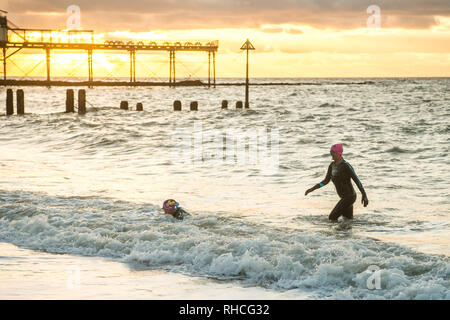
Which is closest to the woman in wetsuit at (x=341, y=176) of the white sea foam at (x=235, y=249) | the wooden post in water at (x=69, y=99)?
the white sea foam at (x=235, y=249)

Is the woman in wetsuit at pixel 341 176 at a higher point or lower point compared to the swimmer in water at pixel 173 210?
higher

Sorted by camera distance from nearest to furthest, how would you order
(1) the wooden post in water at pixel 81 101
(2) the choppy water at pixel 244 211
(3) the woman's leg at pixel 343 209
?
1. (2) the choppy water at pixel 244 211
2. (3) the woman's leg at pixel 343 209
3. (1) the wooden post in water at pixel 81 101

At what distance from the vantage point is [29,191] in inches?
583

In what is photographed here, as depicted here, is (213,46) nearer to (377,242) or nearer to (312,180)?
(312,180)

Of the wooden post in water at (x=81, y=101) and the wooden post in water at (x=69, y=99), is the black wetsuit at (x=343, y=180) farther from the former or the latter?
the wooden post in water at (x=69, y=99)

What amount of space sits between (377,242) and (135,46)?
67.3 meters

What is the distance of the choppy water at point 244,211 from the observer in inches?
334

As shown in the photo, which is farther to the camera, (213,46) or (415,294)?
(213,46)

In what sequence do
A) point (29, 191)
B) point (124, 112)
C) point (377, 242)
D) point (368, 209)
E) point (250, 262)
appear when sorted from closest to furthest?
point (250, 262)
point (377, 242)
point (368, 209)
point (29, 191)
point (124, 112)

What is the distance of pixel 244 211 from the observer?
12656 mm

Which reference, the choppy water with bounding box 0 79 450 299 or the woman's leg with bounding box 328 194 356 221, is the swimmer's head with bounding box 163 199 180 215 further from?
the woman's leg with bounding box 328 194 356 221

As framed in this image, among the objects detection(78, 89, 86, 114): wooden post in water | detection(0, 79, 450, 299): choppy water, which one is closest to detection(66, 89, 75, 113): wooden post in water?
detection(78, 89, 86, 114): wooden post in water

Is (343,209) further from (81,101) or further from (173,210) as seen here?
(81,101)
